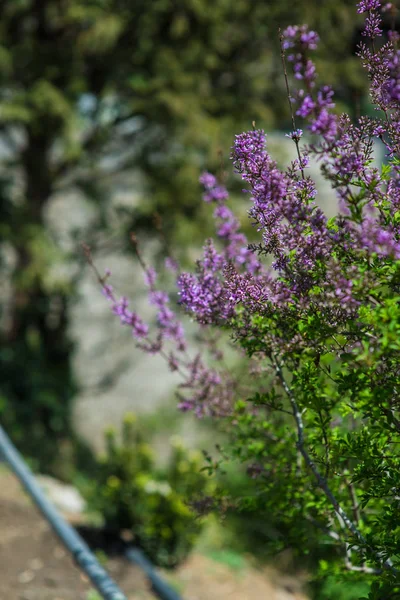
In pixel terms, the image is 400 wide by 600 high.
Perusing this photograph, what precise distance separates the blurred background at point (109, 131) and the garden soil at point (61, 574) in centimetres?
315

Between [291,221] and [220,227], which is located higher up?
[220,227]

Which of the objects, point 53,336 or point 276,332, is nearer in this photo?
point 276,332

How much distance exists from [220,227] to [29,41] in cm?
821

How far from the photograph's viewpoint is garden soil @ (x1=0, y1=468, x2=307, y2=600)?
4.46 m

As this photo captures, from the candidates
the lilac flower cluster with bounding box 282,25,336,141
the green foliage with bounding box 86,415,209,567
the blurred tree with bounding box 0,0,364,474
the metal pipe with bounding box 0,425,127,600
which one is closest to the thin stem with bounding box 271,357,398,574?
the lilac flower cluster with bounding box 282,25,336,141

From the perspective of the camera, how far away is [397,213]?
6.75 feet

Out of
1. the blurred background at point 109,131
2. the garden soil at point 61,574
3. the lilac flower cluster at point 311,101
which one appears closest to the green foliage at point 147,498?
the garden soil at point 61,574

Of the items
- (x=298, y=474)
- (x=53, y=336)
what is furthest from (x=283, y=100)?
(x=298, y=474)

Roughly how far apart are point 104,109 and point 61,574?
7.95m

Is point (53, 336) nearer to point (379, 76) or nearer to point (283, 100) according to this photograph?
point (283, 100)

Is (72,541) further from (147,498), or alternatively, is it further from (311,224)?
(311,224)

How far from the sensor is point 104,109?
35.2ft

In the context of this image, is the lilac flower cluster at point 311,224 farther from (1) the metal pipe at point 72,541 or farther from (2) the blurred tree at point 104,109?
(2) the blurred tree at point 104,109

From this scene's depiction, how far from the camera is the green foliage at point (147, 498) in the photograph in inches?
229
